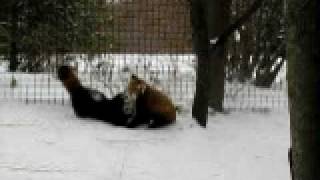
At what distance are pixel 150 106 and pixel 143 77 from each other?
1305 millimetres

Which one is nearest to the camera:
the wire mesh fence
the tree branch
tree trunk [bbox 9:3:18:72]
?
the tree branch

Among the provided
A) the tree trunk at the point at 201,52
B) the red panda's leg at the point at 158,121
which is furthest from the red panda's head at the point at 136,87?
the tree trunk at the point at 201,52

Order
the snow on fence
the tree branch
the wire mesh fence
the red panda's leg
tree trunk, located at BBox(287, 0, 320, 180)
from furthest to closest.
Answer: the wire mesh fence → the snow on fence → the red panda's leg → the tree branch → tree trunk, located at BBox(287, 0, 320, 180)

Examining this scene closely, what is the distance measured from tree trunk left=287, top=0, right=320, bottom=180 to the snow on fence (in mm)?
4936

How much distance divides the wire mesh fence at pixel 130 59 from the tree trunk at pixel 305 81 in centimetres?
497

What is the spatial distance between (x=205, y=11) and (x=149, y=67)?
59.4 inches

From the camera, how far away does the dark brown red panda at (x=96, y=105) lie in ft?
21.4

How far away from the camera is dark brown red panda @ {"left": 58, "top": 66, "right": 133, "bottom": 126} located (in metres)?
6.51

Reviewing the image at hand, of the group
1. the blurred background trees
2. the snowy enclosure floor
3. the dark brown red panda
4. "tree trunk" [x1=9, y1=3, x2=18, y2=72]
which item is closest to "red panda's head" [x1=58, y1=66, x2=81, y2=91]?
the dark brown red panda

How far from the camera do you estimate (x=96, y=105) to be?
21.6ft

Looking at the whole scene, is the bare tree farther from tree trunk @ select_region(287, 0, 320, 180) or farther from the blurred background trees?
tree trunk @ select_region(287, 0, 320, 180)

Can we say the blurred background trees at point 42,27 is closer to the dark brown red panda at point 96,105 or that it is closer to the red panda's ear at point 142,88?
the dark brown red panda at point 96,105

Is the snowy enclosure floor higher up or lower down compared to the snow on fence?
lower down

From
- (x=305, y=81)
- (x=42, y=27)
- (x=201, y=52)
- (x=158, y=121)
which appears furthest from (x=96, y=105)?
(x=305, y=81)
